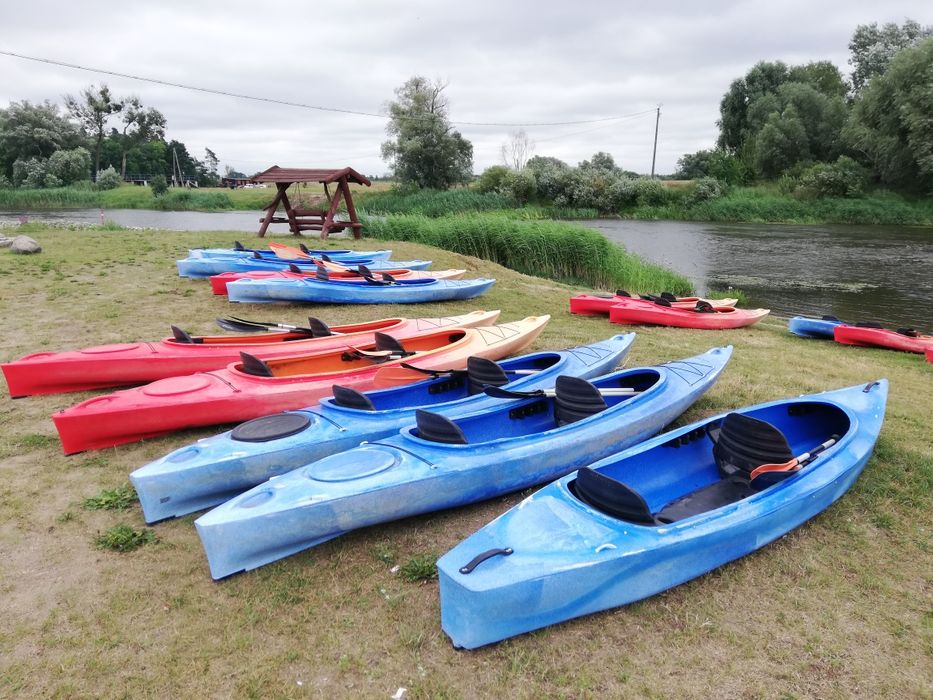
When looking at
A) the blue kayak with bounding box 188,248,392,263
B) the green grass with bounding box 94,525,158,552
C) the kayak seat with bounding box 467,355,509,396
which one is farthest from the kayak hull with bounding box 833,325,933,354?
the green grass with bounding box 94,525,158,552

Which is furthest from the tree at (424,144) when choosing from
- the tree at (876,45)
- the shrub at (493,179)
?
the tree at (876,45)

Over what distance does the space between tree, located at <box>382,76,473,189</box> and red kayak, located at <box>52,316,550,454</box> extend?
29.9 metres

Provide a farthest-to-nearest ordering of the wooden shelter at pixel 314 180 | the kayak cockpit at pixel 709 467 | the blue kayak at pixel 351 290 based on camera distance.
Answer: the wooden shelter at pixel 314 180 < the blue kayak at pixel 351 290 < the kayak cockpit at pixel 709 467

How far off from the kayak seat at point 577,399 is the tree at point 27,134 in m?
46.3

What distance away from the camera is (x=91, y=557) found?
9.07ft

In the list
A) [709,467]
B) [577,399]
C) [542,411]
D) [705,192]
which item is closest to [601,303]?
[542,411]

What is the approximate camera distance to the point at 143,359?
4633 millimetres

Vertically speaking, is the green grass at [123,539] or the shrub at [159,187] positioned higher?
→ the shrub at [159,187]

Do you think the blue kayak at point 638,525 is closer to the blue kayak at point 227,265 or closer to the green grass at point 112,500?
the green grass at point 112,500

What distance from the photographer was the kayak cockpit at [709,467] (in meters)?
2.94

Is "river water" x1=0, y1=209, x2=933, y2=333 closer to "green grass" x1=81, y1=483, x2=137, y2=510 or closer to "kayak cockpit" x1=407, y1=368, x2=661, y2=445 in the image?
"kayak cockpit" x1=407, y1=368, x2=661, y2=445

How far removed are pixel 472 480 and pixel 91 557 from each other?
189cm

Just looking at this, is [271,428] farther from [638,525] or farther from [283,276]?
[283,276]

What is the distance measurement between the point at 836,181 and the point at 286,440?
3538cm
